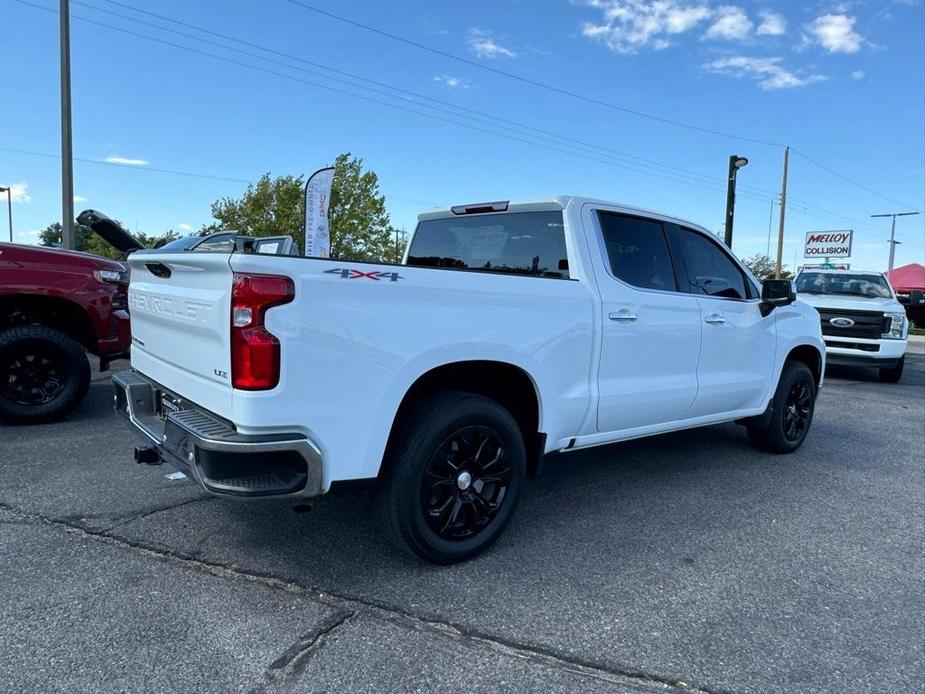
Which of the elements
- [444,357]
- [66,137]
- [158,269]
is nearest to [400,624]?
[444,357]

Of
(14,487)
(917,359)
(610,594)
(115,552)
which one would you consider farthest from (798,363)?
(917,359)

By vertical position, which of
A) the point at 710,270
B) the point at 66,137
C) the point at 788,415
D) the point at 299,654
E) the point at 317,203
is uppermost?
the point at 66,137

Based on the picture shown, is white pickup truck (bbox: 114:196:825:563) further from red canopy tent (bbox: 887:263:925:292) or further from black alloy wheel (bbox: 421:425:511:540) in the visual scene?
red canopy tent (bbox: 887:263:925:292)

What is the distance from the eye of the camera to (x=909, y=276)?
1382 inches

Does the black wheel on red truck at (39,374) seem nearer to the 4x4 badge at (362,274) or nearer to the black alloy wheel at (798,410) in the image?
the 4x4 badge at (362,274)

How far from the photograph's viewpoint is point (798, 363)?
5562 mm

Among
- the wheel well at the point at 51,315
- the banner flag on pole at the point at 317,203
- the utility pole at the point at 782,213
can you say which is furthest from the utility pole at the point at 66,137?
the utility pole at the point at 782,213

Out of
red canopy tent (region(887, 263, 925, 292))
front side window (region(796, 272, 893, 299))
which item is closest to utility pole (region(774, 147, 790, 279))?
red canopy tent (region(887, 263, 925, 292))

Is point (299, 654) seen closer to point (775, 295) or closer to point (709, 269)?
point (709, 269)

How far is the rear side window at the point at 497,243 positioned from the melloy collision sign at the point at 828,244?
40259 millimetres

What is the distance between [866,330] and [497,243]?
28.4 feet

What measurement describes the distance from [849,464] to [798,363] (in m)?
0.91

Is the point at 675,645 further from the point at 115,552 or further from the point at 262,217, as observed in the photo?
the point at 262,217

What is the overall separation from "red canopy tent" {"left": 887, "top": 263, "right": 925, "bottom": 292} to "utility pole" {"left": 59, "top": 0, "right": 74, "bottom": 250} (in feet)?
116
